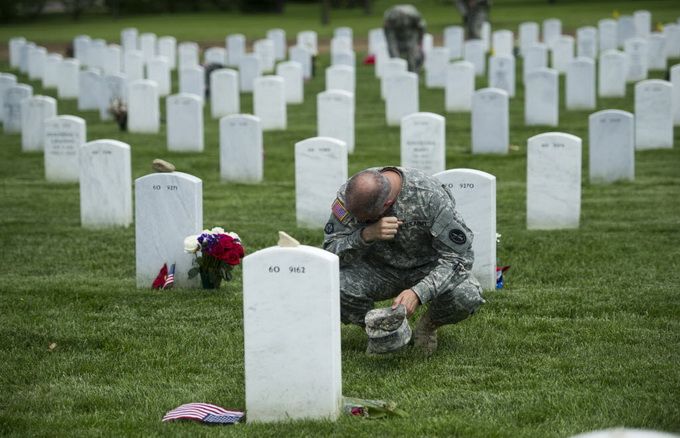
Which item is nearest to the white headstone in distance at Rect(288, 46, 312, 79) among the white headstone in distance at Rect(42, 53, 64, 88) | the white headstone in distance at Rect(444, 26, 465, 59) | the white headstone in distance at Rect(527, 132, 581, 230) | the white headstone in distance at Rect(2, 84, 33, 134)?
the white headstone in distance at Rect(444, 26, 465, 59)

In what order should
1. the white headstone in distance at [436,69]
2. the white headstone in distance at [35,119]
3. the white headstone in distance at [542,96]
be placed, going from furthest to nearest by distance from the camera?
1. the white headstone in distance at [436,69]
2. the white headstone in distance at [542,96]
3. the white headstone in distance at [35,119]

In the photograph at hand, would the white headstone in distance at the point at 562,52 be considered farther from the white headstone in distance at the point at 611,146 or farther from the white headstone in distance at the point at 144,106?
the white headstone in distance at the point at 611,146

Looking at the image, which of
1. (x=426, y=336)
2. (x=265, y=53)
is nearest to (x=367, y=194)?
(x=426, y=336)

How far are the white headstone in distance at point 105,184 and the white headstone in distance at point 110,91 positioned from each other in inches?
441

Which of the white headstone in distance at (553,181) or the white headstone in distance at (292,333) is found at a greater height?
the white headstone in distance at (553,181)

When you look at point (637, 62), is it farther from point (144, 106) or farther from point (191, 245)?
point (191, 245)

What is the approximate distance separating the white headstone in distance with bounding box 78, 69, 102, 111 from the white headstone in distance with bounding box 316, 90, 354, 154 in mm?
8242

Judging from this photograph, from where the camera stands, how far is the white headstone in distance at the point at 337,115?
61.3ft

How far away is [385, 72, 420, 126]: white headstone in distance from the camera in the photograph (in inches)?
855

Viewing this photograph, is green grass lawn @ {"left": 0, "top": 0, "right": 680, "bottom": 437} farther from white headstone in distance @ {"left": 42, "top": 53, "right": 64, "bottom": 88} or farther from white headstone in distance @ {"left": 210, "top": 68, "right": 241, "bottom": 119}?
white headstone in distance @ {"left": 42, "top": 53, "right": 64, "bottom": 88}

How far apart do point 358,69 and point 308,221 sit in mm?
20838

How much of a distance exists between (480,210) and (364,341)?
2044 mm

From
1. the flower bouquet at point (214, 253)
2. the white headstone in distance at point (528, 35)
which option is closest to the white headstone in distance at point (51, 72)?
the white headstone in distance at point (528, 35)

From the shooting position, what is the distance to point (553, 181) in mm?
12523
